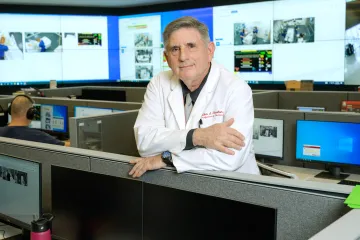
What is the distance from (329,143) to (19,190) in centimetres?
219

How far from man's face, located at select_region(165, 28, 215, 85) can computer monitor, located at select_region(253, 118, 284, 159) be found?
6.39 feet

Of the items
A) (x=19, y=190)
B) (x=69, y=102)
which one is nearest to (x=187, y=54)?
(x=19, y=190)

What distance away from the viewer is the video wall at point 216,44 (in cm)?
587

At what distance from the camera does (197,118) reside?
164 centimetres

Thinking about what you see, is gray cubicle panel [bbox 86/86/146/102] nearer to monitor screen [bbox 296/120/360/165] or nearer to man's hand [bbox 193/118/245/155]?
monitor screen [bbox 296/120/360/165]

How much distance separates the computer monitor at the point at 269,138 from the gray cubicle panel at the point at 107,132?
1.00 metres

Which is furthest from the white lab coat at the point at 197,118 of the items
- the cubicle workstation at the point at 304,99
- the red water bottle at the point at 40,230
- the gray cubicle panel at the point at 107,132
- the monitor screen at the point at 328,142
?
the cubicle workstation at the point at 304,99

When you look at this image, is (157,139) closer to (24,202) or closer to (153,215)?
(153,215)

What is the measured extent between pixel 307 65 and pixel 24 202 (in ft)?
16.6

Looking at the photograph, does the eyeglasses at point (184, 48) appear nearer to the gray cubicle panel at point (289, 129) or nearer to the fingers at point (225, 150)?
the fingers at point (225, 150)

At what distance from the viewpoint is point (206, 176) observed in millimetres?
1281

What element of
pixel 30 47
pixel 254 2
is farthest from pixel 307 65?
pixel 30 47

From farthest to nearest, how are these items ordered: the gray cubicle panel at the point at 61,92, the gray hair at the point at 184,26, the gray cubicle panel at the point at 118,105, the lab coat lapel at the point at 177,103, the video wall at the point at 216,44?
1. the gray cubicle panel at the point at 61,92
2. the video wall at the point at 216,44
3. the gray cubicle panel at the point at 118,105
4. the lab coat lapel at the point at 177,103
5. the gray hair at the point at 184,26

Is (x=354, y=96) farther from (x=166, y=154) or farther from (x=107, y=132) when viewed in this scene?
(x=166, y=154)
